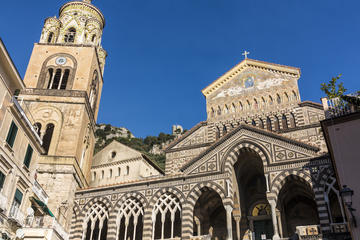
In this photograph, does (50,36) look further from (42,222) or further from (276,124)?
(276,124)

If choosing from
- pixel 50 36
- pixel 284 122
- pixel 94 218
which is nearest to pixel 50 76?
pixel 50 36

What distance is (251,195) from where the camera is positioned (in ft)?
76.3

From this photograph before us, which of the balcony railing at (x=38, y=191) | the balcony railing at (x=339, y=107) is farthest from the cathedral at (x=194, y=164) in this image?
the balcony railing at (x=339, y=107)

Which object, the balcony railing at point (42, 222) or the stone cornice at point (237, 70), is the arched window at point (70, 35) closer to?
the stone cornice at point (237, 70)

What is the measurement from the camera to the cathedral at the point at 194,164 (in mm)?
20031

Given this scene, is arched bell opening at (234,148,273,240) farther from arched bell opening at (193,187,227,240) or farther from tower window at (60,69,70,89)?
tower window at (60,69,70,89)

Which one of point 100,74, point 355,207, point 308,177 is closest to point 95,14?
point 100,74

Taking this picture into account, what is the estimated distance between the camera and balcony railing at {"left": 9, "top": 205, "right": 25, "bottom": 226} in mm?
16019

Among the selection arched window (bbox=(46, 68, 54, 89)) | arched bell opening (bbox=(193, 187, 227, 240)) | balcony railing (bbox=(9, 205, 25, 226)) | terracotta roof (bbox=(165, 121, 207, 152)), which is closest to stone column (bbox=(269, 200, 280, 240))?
arched bell opening (bbox=(193, 187, 227, 240))

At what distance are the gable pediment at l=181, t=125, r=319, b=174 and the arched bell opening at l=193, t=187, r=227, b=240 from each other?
1561 millimetres

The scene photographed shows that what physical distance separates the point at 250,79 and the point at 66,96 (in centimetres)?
1456

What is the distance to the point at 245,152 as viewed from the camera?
71.7ft

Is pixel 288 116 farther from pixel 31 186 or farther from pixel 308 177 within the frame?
pixel 31 186

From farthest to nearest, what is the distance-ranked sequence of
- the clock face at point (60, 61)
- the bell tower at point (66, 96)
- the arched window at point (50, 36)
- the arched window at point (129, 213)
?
the arched window at point (50, 36)
the clock face at point (60, 61)
the bell tower at point (66, 96)
the arched window at point (129, 213)
